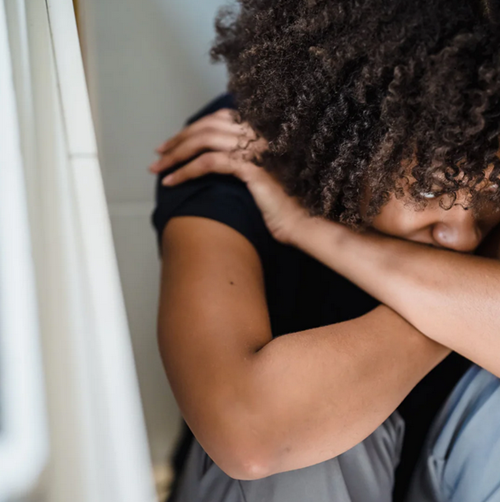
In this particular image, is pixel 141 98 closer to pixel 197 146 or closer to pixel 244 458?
pixel 197 146

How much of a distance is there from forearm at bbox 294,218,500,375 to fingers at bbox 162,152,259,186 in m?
0.17

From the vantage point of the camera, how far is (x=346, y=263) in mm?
715

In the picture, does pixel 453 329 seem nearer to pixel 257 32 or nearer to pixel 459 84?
pixel 459 84

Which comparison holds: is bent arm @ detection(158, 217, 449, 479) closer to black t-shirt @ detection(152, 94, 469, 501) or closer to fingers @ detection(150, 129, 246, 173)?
black t-shirt @ detection(152, 94, 469, 501)

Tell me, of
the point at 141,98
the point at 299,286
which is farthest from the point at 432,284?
the point at 141,98

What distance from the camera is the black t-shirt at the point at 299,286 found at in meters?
0.77

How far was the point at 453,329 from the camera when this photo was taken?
2.02 ft

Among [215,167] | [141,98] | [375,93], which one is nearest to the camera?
[375,93]

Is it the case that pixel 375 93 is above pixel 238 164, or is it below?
above

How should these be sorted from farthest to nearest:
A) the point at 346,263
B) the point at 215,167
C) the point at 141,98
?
1. the point at 141,98
2. the point at 215,167
3. the point at 346,263

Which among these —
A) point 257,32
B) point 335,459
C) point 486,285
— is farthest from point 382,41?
point 335,459

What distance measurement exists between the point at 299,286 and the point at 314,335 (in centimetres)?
21

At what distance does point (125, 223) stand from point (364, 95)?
2.68 feet

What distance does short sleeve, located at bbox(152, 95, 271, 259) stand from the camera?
756 mm
